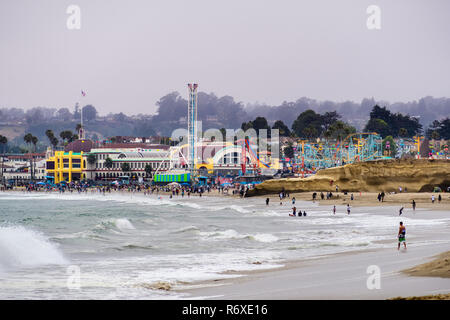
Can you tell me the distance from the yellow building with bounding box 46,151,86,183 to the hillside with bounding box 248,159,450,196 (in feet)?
242

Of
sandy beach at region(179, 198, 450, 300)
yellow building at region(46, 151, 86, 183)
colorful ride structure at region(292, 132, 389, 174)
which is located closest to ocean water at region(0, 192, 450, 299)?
sandy beach at region(179, 198, 450, 300)

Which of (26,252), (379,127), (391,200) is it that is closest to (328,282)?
(26,252)

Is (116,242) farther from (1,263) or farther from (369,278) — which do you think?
(369,278)

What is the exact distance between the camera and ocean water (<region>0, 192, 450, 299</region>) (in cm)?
1788

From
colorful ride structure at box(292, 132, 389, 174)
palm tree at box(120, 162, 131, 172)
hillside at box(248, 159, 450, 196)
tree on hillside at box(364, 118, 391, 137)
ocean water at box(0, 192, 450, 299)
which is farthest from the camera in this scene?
tree on hillside at box(364, 118, 391, 137)

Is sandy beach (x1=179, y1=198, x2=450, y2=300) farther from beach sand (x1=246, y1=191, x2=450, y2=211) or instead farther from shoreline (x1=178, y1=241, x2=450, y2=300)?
beach sand (x1=246, y1=191, x2=450, y2=211)

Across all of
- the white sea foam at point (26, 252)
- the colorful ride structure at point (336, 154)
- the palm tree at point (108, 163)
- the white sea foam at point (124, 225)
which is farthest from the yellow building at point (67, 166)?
the white sea foam at point (26, 252)

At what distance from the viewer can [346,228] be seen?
114 feet

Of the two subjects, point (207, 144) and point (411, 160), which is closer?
point (411, 160)

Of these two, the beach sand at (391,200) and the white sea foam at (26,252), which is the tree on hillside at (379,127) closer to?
the beach sand at (391,200)

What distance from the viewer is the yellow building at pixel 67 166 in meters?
134

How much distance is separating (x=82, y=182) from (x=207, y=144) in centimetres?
2700

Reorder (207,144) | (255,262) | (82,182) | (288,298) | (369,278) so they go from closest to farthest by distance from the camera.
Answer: (288,298)
(369,278)
(255,262)
(82,182)
(207,144)
